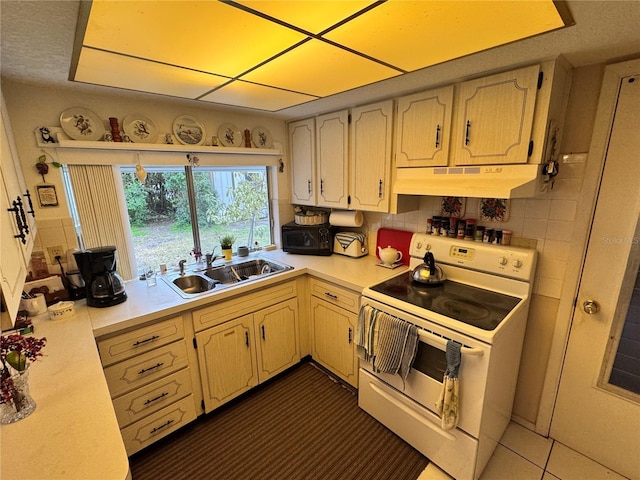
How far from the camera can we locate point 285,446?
68.7 inches

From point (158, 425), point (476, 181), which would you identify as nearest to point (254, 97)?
point (476, 181)

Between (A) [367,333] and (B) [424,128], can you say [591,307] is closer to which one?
(A) [367,333]

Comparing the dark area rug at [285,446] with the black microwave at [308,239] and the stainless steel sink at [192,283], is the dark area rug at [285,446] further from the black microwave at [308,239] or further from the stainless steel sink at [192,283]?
the black microwave at [308,239]

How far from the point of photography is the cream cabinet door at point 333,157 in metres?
2.20

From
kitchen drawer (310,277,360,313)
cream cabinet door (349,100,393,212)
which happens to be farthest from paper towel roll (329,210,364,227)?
kitchen drawer (310,277,360,313)

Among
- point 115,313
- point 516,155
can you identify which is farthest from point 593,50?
point 115,313

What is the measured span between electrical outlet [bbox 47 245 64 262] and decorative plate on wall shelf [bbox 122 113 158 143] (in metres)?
0.82

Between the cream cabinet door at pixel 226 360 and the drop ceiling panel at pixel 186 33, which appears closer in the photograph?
the drop ceiling panel at pixel 186 33

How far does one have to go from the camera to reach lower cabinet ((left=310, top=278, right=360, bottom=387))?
202cm

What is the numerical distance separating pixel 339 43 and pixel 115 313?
1738mm

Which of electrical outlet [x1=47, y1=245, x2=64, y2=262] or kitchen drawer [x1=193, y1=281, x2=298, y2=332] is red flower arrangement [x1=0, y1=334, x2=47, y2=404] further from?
electrical outlet [x1=47, y1=245, x2=64, y2=262]

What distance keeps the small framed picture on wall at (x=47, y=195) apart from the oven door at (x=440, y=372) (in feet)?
6.72

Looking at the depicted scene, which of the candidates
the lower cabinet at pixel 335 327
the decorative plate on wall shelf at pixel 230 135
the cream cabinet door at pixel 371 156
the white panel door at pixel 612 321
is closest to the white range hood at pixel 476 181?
the cream cabinet door at pixel 371 156

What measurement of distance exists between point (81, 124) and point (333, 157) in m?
1.66
